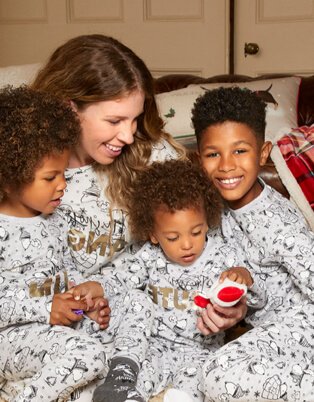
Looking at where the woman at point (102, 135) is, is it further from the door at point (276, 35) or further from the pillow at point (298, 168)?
the door at point (276, 35)

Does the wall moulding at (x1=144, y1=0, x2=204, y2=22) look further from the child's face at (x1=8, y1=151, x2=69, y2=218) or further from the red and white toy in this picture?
the red and white toy

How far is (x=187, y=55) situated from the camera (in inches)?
175

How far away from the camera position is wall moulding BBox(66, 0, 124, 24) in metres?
4.50

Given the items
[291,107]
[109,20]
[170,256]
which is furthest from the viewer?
[109,20]

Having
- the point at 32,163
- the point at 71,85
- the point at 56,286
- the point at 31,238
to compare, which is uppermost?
the point at 71,85

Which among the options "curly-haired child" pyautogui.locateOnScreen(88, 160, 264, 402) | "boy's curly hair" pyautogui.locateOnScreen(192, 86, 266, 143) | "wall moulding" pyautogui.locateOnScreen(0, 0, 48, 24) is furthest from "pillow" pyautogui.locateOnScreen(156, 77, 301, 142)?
"wall moulding" pyautogui.locateOnScreen(0, 0, 48, 24)

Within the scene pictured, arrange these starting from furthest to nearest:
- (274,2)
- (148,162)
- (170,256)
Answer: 1. (274,2)
2. (148,162)
3. (170,256)

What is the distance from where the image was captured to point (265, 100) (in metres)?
3.17

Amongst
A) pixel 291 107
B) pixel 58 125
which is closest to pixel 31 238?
pixel 58 125

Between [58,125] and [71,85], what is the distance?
195 millimetres

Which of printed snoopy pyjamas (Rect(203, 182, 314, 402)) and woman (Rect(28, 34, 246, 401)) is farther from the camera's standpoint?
woman (Rect(28, 34, 246, 401))

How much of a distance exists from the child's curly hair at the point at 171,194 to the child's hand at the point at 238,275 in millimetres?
174

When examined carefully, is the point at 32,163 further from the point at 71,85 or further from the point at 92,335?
the point at 92,335

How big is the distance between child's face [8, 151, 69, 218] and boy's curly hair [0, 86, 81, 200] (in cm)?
2
